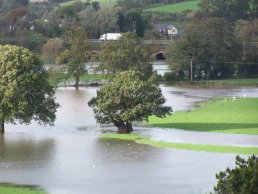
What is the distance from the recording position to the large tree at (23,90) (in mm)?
63375

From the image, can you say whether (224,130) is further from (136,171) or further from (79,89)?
(79,89)

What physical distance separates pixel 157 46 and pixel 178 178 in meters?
80.8

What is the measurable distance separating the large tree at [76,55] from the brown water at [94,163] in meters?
36.3

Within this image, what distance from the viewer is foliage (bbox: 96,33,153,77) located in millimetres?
95438

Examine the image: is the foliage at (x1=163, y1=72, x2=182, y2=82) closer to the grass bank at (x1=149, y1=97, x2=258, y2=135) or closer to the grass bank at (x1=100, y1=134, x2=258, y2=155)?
the grass bank at (x1=149, y1=97, x2=258, y2=135)

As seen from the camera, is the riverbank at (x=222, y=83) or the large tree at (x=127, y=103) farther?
the riverbank at (x=222, y=83)

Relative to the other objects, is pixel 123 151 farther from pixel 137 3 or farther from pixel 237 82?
pixel 137 3

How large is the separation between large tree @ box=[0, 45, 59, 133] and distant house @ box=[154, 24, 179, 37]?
266 ft

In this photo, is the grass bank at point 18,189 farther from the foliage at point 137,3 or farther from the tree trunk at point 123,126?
the foliage at point 137,3

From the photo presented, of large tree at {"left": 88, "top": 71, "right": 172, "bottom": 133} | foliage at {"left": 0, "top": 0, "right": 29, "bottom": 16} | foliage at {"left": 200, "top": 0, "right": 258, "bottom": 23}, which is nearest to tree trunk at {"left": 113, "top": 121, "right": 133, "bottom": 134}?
large tree at {"left": 88, "top": 71, "right": 172, "bottom": 133}

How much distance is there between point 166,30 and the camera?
150375 millimetres

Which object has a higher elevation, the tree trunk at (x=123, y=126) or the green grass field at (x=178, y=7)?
the green grass field at (x=178, y=7)

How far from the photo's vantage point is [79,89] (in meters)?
101

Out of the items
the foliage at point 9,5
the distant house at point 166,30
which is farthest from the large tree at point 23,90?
the foliage at point 9,5
